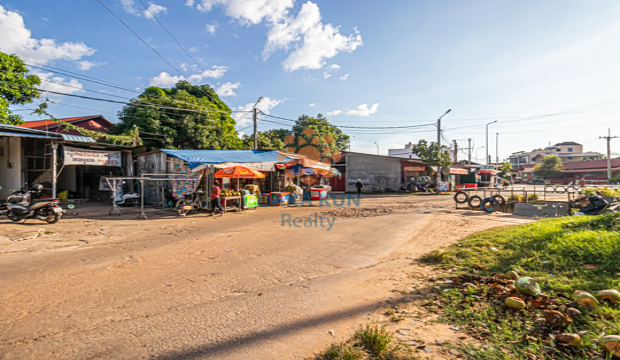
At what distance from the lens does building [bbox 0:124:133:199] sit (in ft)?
44.8

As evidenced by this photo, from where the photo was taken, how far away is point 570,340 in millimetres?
2730

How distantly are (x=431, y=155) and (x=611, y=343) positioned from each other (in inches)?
1171

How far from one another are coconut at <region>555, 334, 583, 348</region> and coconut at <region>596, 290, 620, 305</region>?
3.33 feet

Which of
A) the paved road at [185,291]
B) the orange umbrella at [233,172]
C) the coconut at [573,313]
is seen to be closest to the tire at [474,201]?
the paved road at [185,291]

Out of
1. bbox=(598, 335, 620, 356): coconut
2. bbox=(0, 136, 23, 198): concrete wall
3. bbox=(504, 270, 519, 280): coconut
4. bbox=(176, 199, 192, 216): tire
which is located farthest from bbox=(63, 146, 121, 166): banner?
bbox=(598, 335, 620, 356): coconut

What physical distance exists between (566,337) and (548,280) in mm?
1696

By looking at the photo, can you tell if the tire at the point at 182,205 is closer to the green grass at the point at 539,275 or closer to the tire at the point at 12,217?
the tire at the point at 12,217

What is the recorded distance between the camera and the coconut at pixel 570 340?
106 inches

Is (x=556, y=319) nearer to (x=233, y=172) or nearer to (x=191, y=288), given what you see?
(x=191, y=288)

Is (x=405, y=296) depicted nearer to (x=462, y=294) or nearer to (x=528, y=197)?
(x=462, y=294)

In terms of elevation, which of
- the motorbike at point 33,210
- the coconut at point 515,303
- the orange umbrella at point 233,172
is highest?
the orange umbrella at point 233,172

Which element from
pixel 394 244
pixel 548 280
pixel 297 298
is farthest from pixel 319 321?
pixel 394 244

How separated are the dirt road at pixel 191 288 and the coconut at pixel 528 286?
173 cm

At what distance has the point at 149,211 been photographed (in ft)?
47.9
